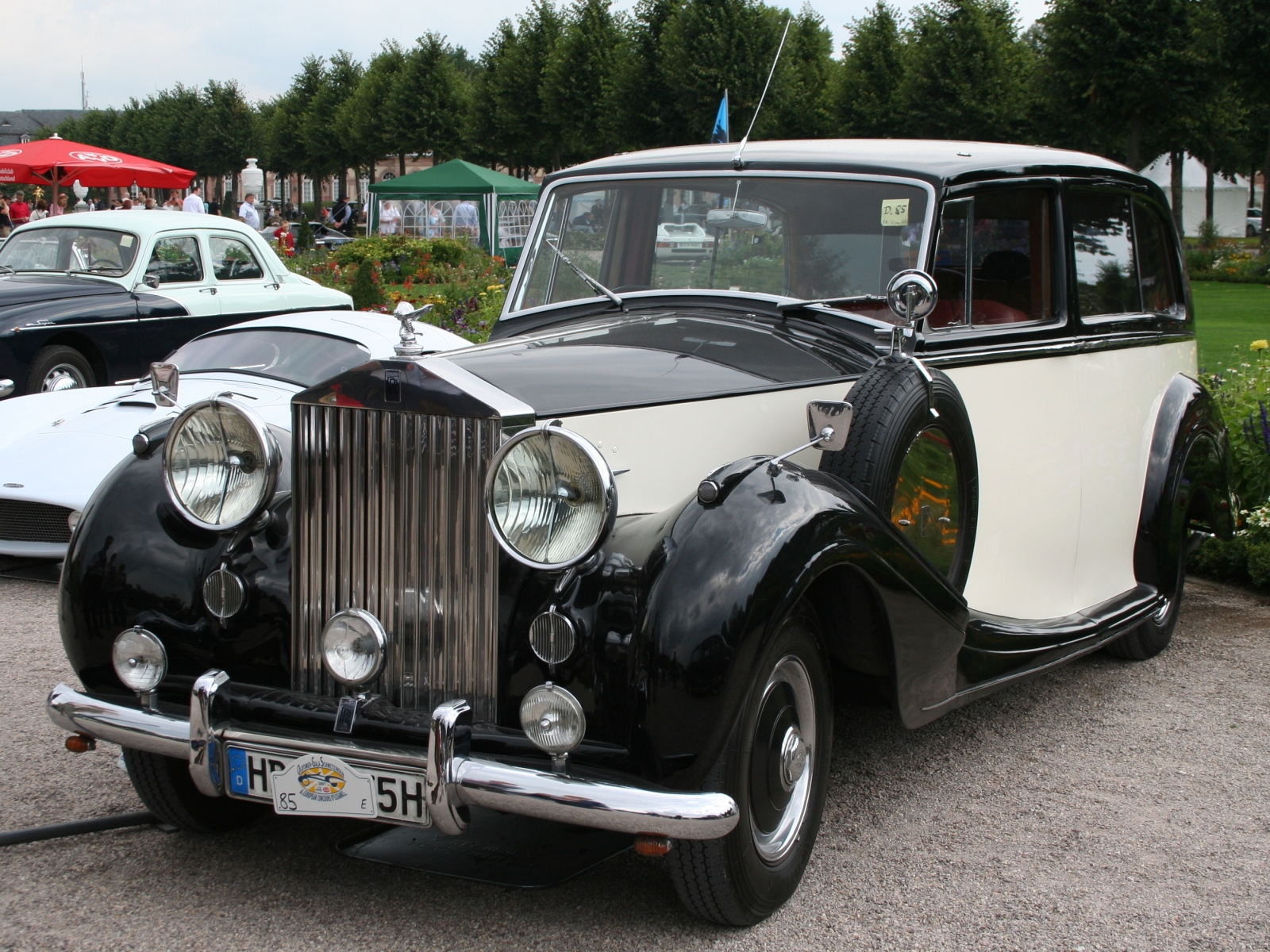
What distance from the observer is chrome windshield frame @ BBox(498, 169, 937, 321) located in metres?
3.76

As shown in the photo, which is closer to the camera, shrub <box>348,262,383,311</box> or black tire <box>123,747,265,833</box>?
black tire <box>123,747,265,833</box>

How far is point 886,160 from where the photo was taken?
152 inches

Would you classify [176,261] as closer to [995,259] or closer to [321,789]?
[995,259]

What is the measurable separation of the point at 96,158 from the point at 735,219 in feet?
51.2

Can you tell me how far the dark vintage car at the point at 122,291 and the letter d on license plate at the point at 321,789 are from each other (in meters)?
7.57

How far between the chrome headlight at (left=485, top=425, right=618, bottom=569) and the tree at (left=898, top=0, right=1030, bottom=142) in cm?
2734

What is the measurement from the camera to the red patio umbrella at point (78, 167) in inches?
674

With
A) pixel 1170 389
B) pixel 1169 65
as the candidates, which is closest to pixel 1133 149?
pixel 1169 65

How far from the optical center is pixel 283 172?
197ft

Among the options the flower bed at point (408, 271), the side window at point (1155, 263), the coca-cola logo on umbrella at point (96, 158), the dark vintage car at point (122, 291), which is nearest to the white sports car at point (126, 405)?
the dark vintage car at point (122, 291)

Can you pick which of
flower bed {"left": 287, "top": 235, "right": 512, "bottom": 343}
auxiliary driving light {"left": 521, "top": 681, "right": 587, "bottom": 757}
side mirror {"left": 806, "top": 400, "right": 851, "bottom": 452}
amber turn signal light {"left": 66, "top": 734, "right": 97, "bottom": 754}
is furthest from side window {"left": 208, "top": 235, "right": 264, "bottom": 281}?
auxiliary driving light {"left": 521, "top": 681, "right": 587, "bottom": 757}

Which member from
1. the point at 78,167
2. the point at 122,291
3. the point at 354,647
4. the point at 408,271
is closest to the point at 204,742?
the point at 354,647

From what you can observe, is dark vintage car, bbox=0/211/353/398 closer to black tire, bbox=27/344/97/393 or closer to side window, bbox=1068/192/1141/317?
black tire, bbox=27/344/97/393

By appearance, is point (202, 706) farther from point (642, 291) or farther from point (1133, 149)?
point (1133, 149)
